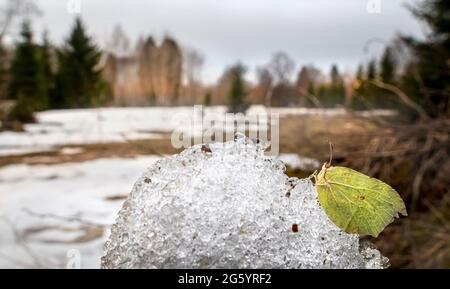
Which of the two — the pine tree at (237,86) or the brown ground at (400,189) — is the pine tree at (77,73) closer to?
the pine tree at (237,86)

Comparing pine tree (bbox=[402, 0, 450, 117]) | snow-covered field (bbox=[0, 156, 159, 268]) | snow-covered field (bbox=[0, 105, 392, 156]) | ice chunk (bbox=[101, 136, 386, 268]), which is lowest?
snow-covered field (bbox=[0, 156, 159, 268])

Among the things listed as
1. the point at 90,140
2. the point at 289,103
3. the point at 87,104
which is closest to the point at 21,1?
the point at 87,104

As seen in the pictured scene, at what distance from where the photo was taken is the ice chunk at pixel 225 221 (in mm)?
167

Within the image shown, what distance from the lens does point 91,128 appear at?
26.8 feet

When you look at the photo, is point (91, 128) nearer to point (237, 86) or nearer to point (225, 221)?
point (237, 86)

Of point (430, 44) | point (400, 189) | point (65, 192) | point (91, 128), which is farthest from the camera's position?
point (91, 128)

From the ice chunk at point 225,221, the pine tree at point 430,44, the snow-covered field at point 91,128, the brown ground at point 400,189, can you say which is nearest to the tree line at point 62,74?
the snow-covered field at point 91,128

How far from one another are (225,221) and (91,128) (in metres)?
8.39

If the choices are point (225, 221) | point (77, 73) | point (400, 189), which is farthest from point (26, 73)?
point (225, 221)

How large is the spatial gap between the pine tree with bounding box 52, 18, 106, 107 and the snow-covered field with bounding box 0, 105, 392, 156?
53.2 inches

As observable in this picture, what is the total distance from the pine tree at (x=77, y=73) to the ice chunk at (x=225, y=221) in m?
11.7

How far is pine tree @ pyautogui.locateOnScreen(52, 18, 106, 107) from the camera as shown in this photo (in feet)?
37.8

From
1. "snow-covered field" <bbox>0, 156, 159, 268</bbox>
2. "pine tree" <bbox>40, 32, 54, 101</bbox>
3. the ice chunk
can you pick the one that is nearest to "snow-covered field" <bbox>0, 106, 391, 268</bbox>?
"snow-covered field" <bbox>0, 156, 159, 268</bbox>

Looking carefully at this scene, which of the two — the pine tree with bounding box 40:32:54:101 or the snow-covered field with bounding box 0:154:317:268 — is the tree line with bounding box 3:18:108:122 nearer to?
the pine tree with bounding box 40:32:54:101
